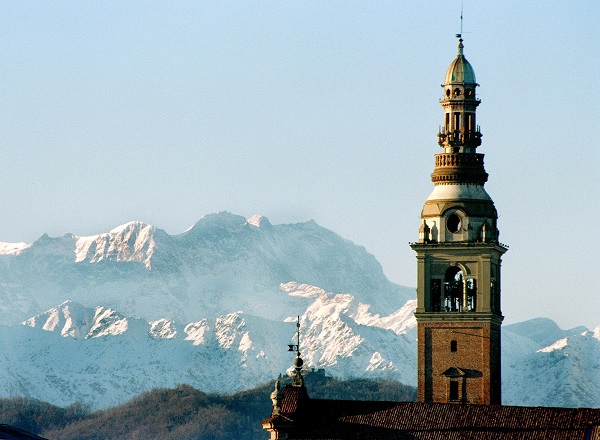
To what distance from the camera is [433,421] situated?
134 m

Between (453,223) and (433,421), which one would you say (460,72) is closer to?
(453,223)

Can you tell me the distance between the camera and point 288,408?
447ft

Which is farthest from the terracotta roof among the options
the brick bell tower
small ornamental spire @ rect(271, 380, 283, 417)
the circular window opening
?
the circular window opening

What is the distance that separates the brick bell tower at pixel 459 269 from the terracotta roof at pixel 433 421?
30.5 ft

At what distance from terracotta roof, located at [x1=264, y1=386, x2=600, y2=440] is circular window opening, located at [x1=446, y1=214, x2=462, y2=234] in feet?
51.4

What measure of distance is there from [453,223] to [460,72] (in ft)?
33.0

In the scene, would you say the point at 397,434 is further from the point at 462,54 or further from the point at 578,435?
the point at 462,54

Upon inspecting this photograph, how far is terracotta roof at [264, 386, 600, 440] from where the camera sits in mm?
131750

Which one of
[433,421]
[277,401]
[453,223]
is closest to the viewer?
[433,421]

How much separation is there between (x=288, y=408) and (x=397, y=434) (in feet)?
22.6

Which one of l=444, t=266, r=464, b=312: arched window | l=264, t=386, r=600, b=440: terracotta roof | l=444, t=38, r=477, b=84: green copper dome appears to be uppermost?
l=444, t=38, r=477, b=84: green copper dome

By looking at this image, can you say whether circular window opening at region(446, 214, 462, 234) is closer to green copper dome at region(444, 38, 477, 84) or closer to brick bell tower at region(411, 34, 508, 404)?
brick bell tower at region(411, 34, 508, 404)

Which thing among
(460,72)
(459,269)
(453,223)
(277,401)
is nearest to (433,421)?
(277,401)

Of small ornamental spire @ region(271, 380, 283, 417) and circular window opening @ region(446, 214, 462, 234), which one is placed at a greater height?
circular window opening @ region(446, 214, 462, 234)
